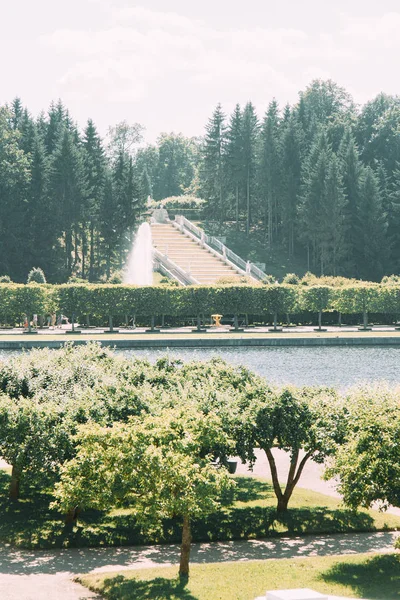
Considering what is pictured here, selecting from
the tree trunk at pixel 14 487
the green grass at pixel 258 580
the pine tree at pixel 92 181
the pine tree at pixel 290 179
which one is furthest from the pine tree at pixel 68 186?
the green grass at pixel 258 580

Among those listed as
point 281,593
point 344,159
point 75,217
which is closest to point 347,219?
point 344,159

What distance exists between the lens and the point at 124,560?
1591cm

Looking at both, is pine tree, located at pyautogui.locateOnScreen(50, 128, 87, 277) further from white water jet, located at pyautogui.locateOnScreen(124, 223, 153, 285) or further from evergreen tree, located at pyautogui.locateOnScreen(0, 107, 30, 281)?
white water jet, located at pyautogui.locateOnScreen(124, 223, 153, 285)

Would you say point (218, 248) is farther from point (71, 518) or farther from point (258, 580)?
point (258, 580)

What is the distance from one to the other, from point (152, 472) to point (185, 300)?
48.6m

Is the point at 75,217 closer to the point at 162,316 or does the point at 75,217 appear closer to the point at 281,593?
the point at 162,316

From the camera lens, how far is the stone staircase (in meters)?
77.8

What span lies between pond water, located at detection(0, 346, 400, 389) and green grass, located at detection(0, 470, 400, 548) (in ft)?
62.8

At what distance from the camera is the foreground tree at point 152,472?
13727 mm

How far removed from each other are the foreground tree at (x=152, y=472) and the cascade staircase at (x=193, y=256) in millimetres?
57671

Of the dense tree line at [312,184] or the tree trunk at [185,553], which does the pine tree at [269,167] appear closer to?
the dense tree line at [312,184]

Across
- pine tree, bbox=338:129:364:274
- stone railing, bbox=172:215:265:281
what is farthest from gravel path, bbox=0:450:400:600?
Result: pine tree, bbox=338:129:364:274

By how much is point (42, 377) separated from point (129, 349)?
3088cm

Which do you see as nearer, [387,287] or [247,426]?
[247,426]
